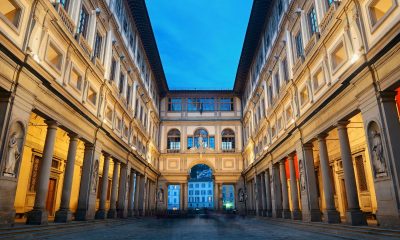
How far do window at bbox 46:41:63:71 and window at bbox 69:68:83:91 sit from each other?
3.64ft

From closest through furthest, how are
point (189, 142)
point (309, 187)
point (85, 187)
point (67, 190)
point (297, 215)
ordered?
point (67, 190) → point (309, 187) → point (85, 187) → point (297, 215) → point (189, 142)

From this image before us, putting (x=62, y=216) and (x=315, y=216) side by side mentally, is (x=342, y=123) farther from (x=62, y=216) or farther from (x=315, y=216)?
(x=62, y=216)

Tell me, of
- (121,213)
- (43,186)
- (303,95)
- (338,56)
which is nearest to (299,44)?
(303,95)

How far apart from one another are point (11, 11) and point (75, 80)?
221 inches

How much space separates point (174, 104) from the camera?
4338 centimetres

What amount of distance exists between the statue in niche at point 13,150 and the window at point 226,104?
34.0 meters

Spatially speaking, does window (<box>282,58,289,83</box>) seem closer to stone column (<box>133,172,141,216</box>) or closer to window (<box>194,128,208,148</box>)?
stone column (<box>133,172,141,216</box>)

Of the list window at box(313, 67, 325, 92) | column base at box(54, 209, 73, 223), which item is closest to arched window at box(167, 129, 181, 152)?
window at box(313, 67, 325, 92)

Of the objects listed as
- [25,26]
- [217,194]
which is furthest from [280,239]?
[217,194]

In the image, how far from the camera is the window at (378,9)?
10.5 m

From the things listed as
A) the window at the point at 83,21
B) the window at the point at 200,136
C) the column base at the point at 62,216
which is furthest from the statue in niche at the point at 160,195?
the window at the point at 83,21

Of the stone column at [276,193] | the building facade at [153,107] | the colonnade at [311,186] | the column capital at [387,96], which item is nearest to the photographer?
the column capital at [387,96]

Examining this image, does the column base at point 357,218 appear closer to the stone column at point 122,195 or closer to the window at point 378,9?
the window at point 378,9

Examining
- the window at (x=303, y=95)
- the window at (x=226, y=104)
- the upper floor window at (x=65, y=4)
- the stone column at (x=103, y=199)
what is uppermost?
the window at (x=226, y=104)
